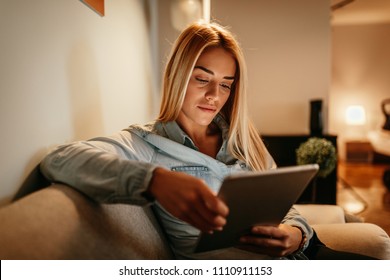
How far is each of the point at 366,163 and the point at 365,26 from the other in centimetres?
189

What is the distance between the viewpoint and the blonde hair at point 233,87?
3.08 ft

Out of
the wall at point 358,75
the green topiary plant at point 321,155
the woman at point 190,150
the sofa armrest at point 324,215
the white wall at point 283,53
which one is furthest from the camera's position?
the wall at point 358,75

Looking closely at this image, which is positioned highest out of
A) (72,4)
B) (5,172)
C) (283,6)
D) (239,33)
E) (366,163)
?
(283,6)

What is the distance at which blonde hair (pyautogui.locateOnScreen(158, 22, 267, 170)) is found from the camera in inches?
36.9

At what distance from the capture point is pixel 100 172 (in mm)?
576

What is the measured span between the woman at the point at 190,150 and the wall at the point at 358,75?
4980 millimetres

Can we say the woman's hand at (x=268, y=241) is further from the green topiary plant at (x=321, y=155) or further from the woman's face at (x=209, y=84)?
the green topiary plant at (x=321, y=155)

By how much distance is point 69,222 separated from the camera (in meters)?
0.53

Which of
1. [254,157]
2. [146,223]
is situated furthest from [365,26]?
[146,223]

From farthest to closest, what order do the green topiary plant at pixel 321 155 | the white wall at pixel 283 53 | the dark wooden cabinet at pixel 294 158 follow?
the white wall at pixel 283 53
the dark wooden cabinet at pixel 294 158
the green topiary plant at pixel 321 155

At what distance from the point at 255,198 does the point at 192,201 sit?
15 centimetres

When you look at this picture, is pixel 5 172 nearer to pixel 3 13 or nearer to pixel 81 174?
pixel 81 174

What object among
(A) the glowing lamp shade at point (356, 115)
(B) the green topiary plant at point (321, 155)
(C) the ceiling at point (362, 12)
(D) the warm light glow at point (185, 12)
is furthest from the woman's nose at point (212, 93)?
(A) the glowing lamp shade at point (356, 115)

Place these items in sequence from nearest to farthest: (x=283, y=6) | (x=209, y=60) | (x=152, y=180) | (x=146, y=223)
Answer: (x=152, y=180), (x=146, y=223), (x=209, y=60), (x=283, y=6)
